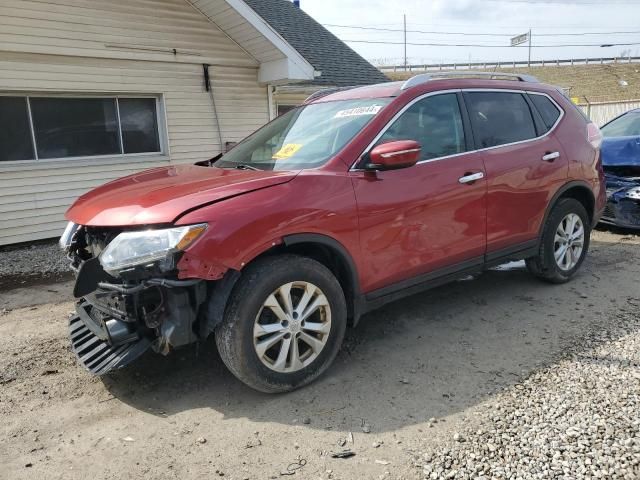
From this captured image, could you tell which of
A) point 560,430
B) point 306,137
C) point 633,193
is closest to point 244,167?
point 306,137

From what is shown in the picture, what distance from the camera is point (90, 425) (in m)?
2.89

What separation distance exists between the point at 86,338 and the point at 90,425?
0.61 metres

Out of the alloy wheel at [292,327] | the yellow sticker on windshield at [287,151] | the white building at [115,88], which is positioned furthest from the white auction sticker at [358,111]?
the white building at [115,88]

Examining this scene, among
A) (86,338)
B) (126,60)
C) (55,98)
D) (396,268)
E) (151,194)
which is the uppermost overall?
(126,60)

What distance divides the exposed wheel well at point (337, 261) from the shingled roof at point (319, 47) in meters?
8.15

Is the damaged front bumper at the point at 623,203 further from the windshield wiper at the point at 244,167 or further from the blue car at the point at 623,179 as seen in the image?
the windshield wiper at the point at 244,167

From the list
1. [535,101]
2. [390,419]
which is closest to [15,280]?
[390,419]

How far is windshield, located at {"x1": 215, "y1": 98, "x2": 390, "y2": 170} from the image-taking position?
3.51m

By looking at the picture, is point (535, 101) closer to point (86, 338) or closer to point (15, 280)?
point (86, 338)

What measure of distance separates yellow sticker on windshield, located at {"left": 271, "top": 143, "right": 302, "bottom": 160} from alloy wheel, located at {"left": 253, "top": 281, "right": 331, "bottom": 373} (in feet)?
3.46

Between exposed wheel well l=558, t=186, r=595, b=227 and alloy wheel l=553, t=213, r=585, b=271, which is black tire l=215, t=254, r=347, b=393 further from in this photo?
exposed wheel well l=558, t=186, r=595, b=227

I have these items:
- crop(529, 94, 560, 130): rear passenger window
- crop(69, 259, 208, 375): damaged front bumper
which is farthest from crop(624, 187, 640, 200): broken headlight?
crop(69, 259, 208, 375): damaged front bumper

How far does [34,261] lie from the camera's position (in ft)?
22.5

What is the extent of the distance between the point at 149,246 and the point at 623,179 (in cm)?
678
